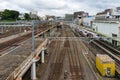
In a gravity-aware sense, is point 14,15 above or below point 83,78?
above

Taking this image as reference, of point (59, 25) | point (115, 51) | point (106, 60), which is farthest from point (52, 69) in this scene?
point (59, 25)

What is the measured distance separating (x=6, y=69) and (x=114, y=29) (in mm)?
46101

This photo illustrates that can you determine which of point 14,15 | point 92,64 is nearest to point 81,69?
point 92,64

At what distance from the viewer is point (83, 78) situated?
3212 cm

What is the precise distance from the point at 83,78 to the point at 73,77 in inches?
62.2

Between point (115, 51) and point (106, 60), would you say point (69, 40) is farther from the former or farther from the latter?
point (106, 60)

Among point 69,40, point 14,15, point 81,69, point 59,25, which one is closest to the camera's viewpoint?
point 81,69

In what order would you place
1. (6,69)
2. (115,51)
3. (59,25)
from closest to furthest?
1. (6,69)
2. (115,51)
3. (59,25)

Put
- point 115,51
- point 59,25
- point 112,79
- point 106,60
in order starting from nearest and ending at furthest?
1. point 112,79
2. point 106,60
3. point 115,51
4. point 59,25

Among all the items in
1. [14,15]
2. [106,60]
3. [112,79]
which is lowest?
[112,79]

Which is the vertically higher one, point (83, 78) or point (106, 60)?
point (106, 60)

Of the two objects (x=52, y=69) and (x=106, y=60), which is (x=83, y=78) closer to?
(x=106, y=60)

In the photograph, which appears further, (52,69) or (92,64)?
(92,64)

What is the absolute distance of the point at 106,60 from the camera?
34031mm
